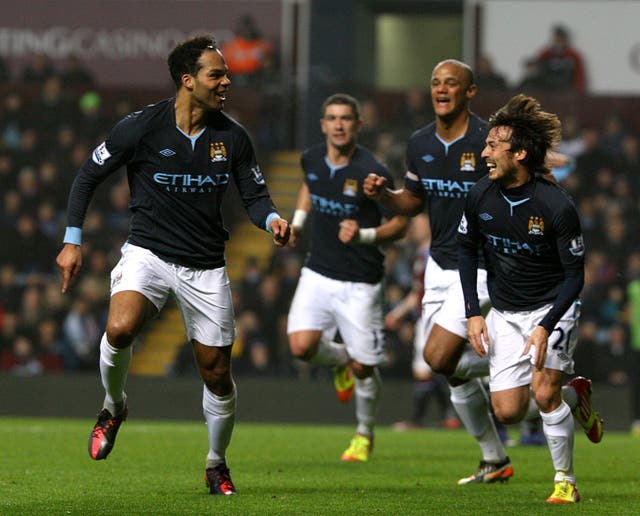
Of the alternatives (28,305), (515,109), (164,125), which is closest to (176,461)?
(164,125)

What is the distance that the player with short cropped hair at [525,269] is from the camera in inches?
273

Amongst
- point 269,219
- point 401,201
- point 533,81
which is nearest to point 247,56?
point 533,81

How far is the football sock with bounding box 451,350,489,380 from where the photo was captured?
322 inches

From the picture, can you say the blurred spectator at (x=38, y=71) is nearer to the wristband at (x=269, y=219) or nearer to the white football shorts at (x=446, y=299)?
the white football shorts at (x=446, y=299)

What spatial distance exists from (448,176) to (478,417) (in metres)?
1.56

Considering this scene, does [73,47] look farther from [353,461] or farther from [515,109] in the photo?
[515,109]

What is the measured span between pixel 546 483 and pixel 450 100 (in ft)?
8.14

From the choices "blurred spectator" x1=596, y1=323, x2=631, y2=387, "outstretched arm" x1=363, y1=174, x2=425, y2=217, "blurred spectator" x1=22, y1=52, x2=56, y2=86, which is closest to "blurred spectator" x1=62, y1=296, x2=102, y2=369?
"blurred spectator" x1=22, y1=52, x2=56, y2=86

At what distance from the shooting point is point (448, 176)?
8461 millimetres

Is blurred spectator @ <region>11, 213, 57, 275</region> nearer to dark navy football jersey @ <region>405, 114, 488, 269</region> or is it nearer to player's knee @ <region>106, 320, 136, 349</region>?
dark navy football jersey @ <region>405, 114, 488, 269</region>

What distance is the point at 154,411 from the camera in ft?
52.9

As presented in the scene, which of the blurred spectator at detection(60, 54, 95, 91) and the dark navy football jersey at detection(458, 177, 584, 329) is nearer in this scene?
the dark navy football jersey at detection(458, 177, 584, 329)

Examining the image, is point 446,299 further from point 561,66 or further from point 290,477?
point 561,66

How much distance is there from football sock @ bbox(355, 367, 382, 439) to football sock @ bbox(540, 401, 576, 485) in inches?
119
